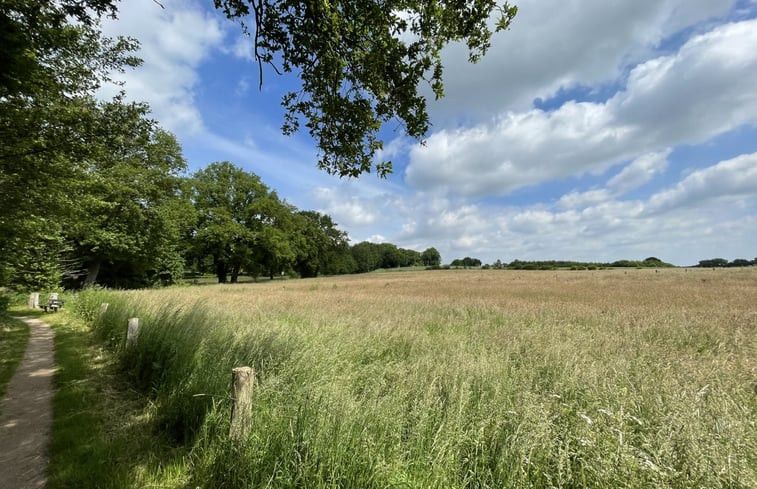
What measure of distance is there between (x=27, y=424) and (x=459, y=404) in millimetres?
6474

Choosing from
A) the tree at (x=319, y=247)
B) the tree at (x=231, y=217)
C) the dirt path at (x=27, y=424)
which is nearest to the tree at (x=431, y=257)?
the tree at (x=319, y=247)

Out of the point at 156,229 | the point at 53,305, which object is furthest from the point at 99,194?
the point at 53,305

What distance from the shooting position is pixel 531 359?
5457 millimetres

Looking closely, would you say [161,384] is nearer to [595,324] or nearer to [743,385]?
[743,385]

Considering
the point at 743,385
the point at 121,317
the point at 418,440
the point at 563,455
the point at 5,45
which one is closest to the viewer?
the point at 563,455

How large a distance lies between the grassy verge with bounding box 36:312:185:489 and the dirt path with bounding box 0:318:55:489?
0.12 metres

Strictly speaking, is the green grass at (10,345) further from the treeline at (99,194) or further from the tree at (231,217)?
the tree at (231,217)

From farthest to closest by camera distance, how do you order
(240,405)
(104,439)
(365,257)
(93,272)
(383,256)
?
(383,256)
(365,257)
(93,272)
(104,439)
(240,405)

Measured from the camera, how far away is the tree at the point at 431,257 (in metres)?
126

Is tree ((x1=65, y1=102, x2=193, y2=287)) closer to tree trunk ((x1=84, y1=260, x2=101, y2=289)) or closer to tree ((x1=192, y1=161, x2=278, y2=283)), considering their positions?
tree trunk ((x1=84, y1=260, x2=101, y2=289))

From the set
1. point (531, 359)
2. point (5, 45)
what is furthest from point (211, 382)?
point (5, 45)

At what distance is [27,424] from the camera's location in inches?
189

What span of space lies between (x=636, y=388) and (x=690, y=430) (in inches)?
66.5

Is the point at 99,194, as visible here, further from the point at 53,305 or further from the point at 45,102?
the point at 45,102
